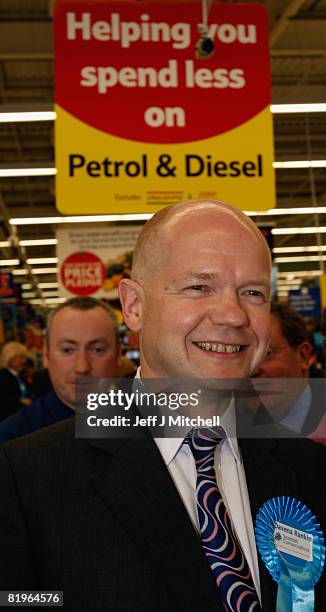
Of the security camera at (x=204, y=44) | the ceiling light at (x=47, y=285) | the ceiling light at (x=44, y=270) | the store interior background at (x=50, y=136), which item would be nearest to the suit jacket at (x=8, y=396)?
the store interior background at (x=50, y=136)

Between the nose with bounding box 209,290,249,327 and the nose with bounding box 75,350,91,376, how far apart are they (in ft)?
3.91

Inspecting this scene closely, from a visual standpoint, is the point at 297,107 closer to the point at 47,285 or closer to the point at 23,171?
the point at 23,171

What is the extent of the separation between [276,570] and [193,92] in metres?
2.48

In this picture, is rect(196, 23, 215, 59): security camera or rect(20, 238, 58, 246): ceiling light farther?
rect(20, 238, 58, 246): ceiling light

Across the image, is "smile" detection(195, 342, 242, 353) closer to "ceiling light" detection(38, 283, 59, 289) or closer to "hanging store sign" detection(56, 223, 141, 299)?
"hanging store sign" detection(56, 223, 141, 299)

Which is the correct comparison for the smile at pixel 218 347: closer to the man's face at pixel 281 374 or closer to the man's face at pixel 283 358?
the man's face at pixel 281 374

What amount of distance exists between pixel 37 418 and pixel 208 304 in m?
1.32

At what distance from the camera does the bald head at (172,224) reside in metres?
1.29

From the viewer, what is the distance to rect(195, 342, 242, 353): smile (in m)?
1.21

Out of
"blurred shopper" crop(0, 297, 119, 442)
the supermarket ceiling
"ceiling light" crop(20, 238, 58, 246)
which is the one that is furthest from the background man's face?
"ceiling light" crop(20, 238, 58, 246)

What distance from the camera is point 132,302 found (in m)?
1.34

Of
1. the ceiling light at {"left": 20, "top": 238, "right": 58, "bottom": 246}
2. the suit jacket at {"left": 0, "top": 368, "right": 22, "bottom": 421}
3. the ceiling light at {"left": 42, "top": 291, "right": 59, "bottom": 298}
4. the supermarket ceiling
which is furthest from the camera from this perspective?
the ceiling light at {"left": 42, "top": 291, "right": 59, "bottom": 298}

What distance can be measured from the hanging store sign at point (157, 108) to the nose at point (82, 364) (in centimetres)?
93

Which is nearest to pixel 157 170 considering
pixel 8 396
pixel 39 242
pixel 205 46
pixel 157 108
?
pixel 157 108
